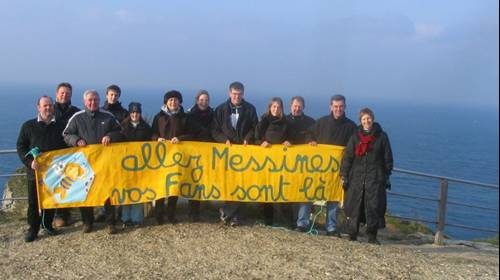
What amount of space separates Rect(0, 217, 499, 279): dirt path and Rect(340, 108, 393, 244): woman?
50 cm

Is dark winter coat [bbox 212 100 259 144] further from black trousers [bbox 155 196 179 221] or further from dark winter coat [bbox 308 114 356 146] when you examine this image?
black trousers [bbox 155 196 179 221]

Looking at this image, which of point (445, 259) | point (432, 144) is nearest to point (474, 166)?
point (432, 144)

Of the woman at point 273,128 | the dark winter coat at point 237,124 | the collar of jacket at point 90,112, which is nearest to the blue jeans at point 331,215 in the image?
the woman at point 273,128

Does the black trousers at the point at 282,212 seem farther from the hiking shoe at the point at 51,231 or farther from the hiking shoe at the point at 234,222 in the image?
the hiking shoe at the point at 51,231

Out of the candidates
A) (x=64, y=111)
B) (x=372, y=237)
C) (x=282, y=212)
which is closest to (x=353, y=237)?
(x=372, y=237)

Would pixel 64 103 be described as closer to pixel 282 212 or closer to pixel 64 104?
pixel 64 104

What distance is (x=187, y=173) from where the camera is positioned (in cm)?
841

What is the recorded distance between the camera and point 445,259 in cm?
856

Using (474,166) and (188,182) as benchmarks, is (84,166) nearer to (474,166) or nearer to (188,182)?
(188,182)

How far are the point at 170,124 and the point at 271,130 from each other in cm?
167

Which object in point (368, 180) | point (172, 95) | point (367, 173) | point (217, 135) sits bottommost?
point (368, 180)

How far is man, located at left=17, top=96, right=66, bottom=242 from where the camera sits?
24.0 feet

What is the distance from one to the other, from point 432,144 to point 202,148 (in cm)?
11141

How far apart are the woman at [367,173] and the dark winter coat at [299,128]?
80 cm
